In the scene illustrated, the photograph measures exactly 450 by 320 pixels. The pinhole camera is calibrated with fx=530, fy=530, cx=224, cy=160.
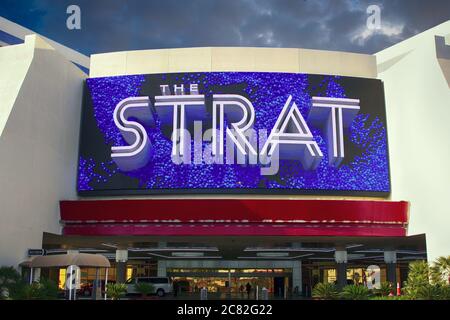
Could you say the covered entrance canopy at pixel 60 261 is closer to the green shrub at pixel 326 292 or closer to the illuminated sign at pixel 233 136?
the illuminated sign at pixel 233 136

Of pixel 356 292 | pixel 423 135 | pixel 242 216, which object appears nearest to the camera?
pixel 356 292

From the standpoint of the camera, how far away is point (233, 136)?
1268 inches

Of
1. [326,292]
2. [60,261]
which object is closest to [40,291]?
[60,261]

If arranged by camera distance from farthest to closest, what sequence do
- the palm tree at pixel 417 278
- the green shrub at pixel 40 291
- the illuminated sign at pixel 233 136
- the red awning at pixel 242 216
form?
the illuminated sign at pixel 233 136 → the red awning at pixel 242 216 → the palm tree at pixel 417 278 → the green shrub at pixel 40 291

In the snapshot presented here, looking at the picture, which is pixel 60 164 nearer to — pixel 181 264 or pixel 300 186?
pixel 300 186

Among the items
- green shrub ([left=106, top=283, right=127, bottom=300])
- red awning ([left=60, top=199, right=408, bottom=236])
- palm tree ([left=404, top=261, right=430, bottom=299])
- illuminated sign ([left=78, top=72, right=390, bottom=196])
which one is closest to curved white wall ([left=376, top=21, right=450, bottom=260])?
illuminated sign ([left=78, top=72, right=390, bottom=196])

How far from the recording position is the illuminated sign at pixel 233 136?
106ft

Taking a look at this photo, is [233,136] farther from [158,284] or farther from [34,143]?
[158,284]

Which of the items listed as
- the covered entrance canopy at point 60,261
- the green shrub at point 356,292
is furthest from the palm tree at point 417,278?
the covered entrance canopy at point 60,261

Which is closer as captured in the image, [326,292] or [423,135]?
[326,292]

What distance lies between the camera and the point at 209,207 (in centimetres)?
3027

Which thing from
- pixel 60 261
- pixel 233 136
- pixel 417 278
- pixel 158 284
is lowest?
pixel 158 284
